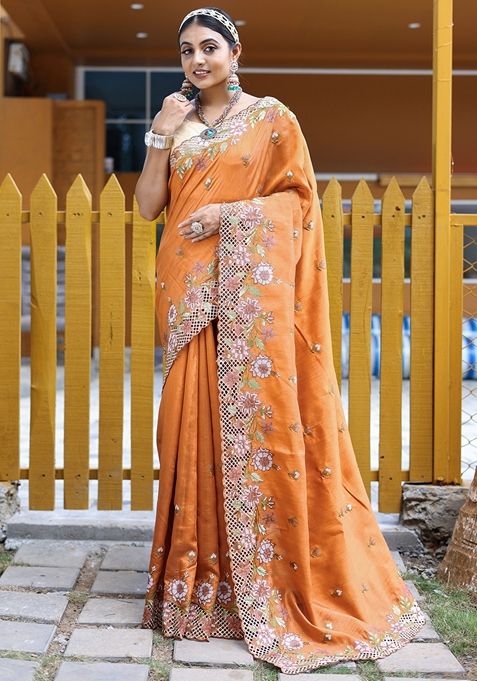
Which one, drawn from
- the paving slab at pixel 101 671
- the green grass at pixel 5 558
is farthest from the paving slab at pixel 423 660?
the green grass at pixel 5 558

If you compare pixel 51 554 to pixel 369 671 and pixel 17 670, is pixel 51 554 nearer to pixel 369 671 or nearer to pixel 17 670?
pixel 17 670

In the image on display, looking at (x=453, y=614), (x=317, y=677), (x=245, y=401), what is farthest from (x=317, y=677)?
(x=245, y=401)

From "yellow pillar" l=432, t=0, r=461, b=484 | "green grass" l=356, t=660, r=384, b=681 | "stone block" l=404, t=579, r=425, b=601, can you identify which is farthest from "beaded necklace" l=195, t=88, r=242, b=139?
"stone block" l=404, t=579, r=425, b=601

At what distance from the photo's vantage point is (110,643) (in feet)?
9.05

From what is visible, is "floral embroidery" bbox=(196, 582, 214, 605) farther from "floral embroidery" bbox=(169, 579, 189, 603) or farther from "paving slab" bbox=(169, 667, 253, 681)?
"paving slab" bbox=(169, 667, 253, 681)

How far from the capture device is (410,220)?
3.90 m

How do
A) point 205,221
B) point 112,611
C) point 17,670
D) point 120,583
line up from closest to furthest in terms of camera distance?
point 17,670 < point 205,221 < point 112,611 < point 120,583

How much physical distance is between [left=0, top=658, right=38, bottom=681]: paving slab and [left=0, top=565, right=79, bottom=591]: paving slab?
2.16 feet

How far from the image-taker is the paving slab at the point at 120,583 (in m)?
3.24

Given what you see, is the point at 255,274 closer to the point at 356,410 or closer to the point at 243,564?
the point at 243,564

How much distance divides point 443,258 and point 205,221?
1.44 m

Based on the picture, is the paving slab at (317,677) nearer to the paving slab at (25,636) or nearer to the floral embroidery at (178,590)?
the floral embroidery at (178,590)

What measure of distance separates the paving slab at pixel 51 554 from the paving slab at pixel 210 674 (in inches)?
40.7

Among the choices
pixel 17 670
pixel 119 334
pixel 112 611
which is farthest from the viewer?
pixel 119 334
